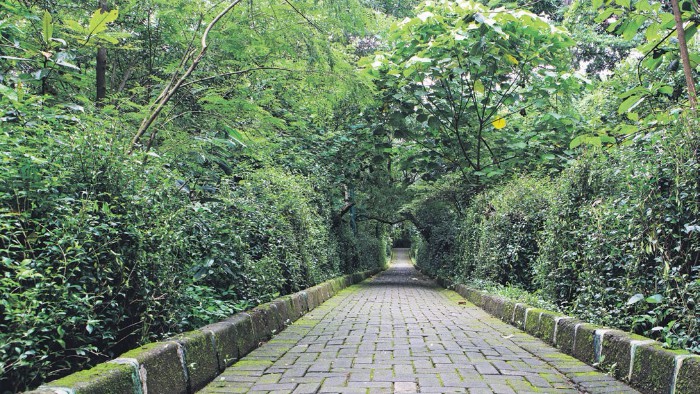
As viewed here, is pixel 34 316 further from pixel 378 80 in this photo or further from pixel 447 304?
pixel 447 304

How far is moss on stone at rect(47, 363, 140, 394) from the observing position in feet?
6.95

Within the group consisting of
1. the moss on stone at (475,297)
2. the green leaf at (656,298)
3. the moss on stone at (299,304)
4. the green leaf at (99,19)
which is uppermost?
the green leaf at (99,19)

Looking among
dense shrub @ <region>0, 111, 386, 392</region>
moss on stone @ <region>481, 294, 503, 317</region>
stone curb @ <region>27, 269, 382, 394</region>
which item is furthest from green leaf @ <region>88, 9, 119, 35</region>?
moss on stone @ <region>481, 294, 503, 317</region>

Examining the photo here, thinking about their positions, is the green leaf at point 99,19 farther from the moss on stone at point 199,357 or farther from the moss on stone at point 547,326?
the moss on stone at point 547,326

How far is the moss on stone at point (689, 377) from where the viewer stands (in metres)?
2.54

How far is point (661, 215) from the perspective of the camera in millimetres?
3330

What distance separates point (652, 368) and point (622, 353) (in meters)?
0.42

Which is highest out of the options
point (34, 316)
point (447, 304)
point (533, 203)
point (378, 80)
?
point (378, 80)

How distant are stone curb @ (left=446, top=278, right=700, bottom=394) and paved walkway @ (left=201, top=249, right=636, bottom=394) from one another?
0.10 m

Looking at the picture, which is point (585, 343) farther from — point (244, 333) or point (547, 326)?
point (244, 333)

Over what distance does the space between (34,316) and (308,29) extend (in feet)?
13.2

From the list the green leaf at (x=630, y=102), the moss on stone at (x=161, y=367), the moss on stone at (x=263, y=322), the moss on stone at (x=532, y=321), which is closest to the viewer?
the moss on stone at (x=161, y=367)

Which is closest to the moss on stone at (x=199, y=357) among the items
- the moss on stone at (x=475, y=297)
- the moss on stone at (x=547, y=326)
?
the moss on stone at (x=547, y=326)

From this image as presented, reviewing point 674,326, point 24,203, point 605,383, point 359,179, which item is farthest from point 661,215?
point 359,179
